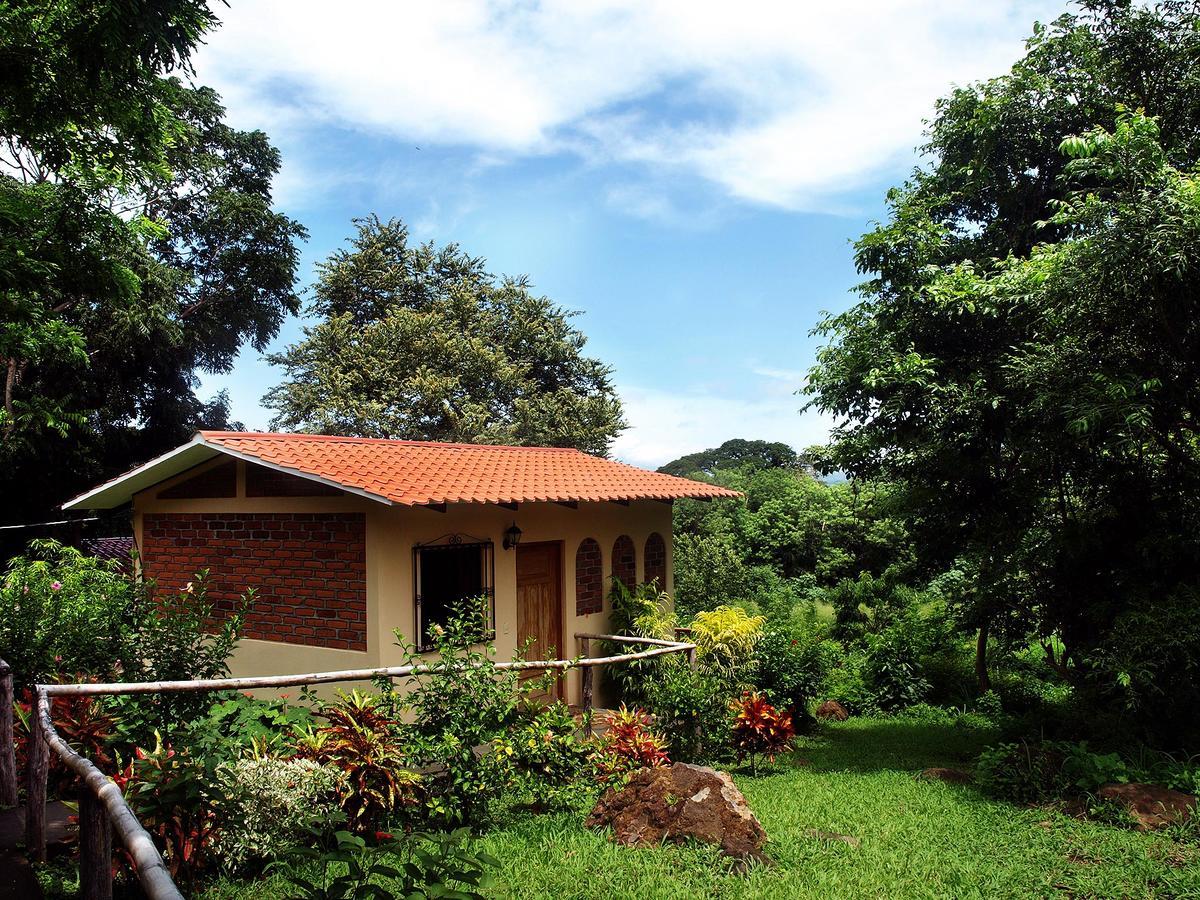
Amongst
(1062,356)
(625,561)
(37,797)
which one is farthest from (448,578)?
(1062,356)

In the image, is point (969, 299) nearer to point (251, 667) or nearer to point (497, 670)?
point (497, 670)

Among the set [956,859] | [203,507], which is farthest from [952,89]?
[203,507]

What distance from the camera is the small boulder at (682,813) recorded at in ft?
16.1

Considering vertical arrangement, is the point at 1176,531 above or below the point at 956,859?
above

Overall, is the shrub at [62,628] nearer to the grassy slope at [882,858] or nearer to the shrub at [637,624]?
the grassy slope at [882,858]

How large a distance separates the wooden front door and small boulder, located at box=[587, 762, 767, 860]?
15.2 ft

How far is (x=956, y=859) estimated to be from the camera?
5082 millimetres

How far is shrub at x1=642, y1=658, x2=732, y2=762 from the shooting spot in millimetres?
7910

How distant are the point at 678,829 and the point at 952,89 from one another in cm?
1128

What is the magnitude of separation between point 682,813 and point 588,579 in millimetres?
6225

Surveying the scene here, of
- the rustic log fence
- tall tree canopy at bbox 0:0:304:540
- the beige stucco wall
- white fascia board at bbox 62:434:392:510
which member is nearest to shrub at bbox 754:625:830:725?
the beige stucco wall

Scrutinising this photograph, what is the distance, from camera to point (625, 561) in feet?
39.6

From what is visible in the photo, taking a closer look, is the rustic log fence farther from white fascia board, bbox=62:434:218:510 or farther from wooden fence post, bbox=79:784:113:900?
white fascia board, bbox=62:434:218:510

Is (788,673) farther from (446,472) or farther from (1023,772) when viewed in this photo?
(446,472)
